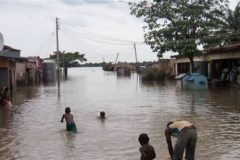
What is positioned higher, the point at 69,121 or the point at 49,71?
the point at 49,71

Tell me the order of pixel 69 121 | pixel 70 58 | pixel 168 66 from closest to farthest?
pixel 69 121, pixel 168 66, pixel 70 58

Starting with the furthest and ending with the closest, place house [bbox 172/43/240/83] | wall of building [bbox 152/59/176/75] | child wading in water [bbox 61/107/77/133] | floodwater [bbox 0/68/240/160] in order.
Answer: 1. wall of building [bbox 152/59/176/75]
2. house [bbox 172/43/240/83]
3. child wading in water [bbox 61/107/77/133]
4. floodwater [bbox 0/68/240/160]

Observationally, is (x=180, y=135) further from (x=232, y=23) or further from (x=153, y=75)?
(x=153, y=75)

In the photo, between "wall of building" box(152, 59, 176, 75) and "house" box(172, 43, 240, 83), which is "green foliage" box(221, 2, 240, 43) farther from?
"wall of building" box(152, 59, 176, 75)

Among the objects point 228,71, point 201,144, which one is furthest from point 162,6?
point 201,144

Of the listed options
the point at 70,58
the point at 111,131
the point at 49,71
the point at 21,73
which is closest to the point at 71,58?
the point at 70,58

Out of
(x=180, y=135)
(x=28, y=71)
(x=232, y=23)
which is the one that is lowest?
(x=180, y=135)

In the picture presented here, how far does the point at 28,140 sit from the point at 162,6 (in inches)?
1262

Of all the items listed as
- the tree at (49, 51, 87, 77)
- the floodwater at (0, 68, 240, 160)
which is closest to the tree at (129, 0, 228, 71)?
the floodwater at (0, 68, 240, 160)

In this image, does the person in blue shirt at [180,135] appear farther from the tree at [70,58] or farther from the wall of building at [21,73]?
the tree at [70,58]

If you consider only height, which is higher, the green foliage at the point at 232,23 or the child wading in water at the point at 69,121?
the green foliage at the point at 232,23

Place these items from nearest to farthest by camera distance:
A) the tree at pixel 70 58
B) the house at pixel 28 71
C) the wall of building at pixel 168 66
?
the house at pixel 28 71
the wall of building at pixel 168 66
the tree at pixel 70 58

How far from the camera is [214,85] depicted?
40.5 meters

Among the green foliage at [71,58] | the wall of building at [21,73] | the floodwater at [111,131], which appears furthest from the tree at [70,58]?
the floodwater at [111,131]
